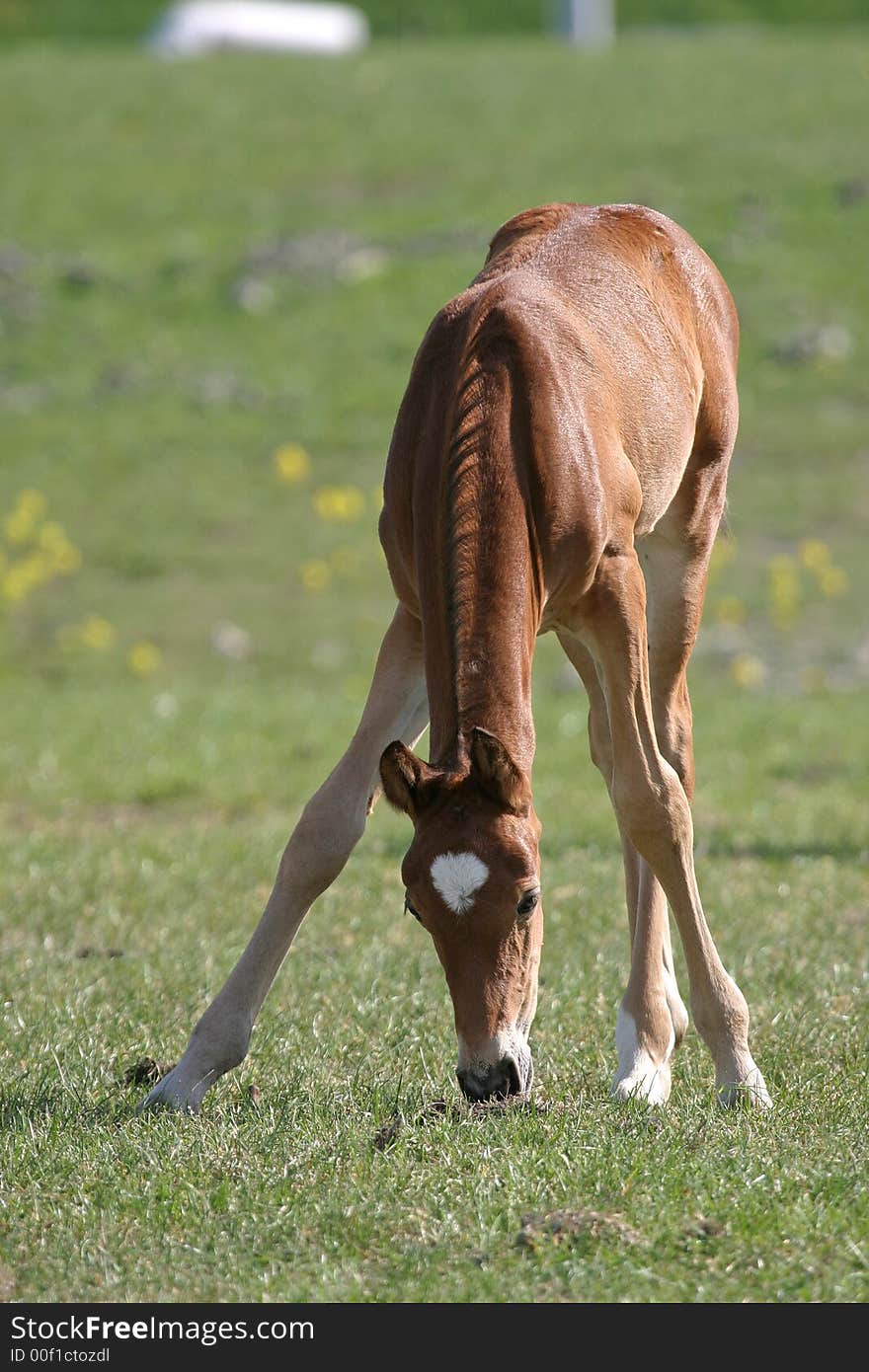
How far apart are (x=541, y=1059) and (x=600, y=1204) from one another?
1.21 m

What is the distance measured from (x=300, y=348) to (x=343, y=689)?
8.15 meters

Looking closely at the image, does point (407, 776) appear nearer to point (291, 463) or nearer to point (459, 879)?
point (459, 879)

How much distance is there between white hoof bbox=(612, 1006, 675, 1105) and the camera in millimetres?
4431

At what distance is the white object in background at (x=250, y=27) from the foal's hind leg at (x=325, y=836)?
36.0m

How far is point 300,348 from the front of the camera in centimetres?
2005

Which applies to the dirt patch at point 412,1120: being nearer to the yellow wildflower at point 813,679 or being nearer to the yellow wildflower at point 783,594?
the yellow wildflower at point 813,679

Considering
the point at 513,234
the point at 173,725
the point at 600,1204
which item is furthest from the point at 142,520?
the point at 600,1204

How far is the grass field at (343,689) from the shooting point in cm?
366

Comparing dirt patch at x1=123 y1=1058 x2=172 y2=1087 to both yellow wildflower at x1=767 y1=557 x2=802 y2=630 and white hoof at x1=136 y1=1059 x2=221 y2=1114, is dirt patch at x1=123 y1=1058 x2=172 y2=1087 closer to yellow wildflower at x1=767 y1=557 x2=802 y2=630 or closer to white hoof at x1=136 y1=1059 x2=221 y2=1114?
white hoof at x1=136 y1=1059 x2=221 y2=1114

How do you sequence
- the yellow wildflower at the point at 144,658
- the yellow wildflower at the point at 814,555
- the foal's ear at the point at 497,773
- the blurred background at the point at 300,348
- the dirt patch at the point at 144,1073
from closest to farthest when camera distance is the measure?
the foal's ear at the point at 497,773 → the dirt patch at the point at 144,1073 → the blurred background at the point at 300,348 → the yellow wildflower at the point at 144,658 → the yellow wildflower at the point at 814,555

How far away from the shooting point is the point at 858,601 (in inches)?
567

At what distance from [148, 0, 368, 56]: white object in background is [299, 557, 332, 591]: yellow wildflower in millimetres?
26000

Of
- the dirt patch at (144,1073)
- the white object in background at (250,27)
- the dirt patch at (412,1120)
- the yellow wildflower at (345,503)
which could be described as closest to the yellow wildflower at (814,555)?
the yellow wildflower at (345,503)

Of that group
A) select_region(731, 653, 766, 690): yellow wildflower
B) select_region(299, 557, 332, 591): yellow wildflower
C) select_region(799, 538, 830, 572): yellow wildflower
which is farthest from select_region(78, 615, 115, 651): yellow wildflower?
select_region(799, 538, 830, 572): yellow wildflower
